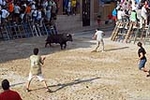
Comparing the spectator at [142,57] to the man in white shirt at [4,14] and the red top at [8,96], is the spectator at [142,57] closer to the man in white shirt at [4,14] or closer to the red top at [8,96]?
the red top at [8,96]

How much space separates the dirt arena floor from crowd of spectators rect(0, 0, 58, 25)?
2.59 m

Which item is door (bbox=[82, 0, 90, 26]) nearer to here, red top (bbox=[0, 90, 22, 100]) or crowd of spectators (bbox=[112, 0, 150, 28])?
crowd of spectators (bbox=[112, 0, 150, 28])

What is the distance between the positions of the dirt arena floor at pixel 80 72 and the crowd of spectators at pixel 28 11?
8.49ft

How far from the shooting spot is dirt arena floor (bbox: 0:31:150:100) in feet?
44.7

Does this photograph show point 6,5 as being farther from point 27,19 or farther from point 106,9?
point 106,9

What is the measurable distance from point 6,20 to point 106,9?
41.5 feet

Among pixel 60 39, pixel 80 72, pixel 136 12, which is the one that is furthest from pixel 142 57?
pixel 136 12

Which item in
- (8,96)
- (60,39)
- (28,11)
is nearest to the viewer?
(8,96)

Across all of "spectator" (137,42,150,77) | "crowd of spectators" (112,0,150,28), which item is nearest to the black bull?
"crowd of spectators" (112,0,150,28)

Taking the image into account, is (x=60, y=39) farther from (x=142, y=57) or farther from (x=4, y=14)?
(x=142, y=57)

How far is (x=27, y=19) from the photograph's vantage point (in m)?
27.3

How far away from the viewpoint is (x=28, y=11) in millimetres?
26797

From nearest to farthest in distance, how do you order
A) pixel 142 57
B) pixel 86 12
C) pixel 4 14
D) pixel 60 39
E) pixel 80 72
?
pixel 142 57
pixel 80 72
pixel 60 39
pixel 4 14
pixel 86 12

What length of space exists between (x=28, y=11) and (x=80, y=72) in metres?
11.1
